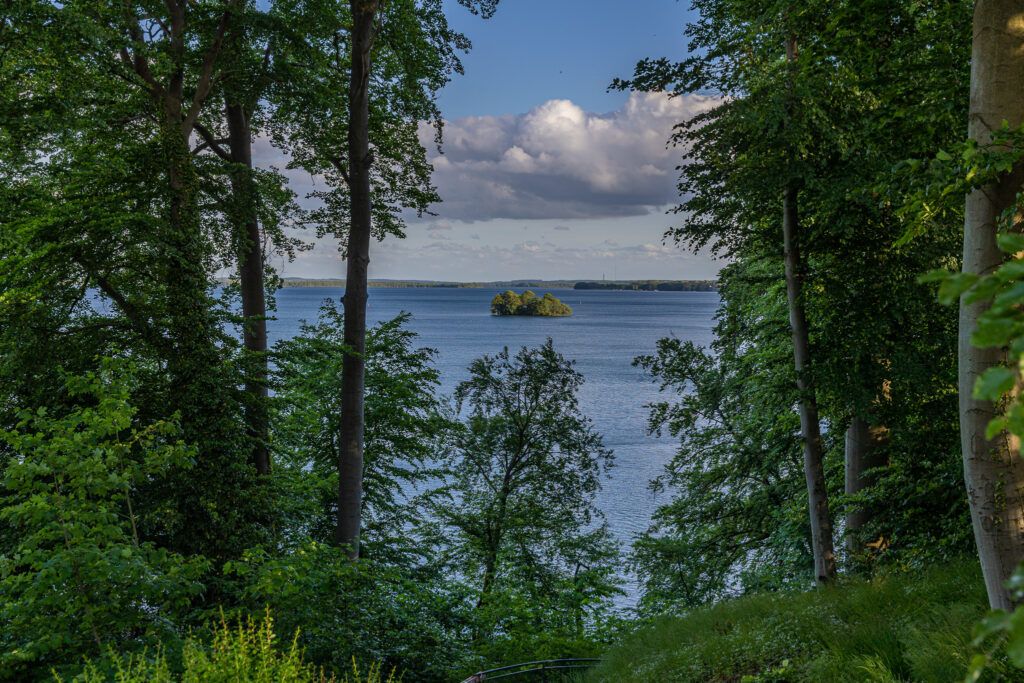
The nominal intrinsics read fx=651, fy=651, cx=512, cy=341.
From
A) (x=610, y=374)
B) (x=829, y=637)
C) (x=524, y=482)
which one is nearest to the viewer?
(x=829, y=637)

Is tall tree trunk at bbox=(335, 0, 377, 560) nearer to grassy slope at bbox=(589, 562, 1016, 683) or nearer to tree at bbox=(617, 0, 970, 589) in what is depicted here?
tree at bbox=(617, 0, 970, 589)

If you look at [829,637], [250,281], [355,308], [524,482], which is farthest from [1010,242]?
[524,482]

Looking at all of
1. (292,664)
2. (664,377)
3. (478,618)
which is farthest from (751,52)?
(478,618)

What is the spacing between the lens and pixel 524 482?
19.5 meters

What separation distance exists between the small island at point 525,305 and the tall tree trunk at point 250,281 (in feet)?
362

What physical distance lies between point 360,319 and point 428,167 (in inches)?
182

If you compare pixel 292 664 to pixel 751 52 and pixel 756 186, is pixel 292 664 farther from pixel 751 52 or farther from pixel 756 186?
pixel 751 52

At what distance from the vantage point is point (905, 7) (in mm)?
6465

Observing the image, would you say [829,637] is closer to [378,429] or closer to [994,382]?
[994,382]

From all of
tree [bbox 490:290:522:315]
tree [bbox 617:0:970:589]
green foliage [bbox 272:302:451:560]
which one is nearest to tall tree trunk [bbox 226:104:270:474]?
green foliage [bbox 272:302:451:560]

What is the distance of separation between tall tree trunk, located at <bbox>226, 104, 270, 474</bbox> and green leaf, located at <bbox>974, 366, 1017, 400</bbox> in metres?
10.5

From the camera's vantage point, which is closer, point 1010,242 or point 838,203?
point 1010,242

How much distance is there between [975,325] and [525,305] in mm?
131484

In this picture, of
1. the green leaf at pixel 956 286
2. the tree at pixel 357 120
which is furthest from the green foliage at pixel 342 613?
the green leaf at pixel 956 286
